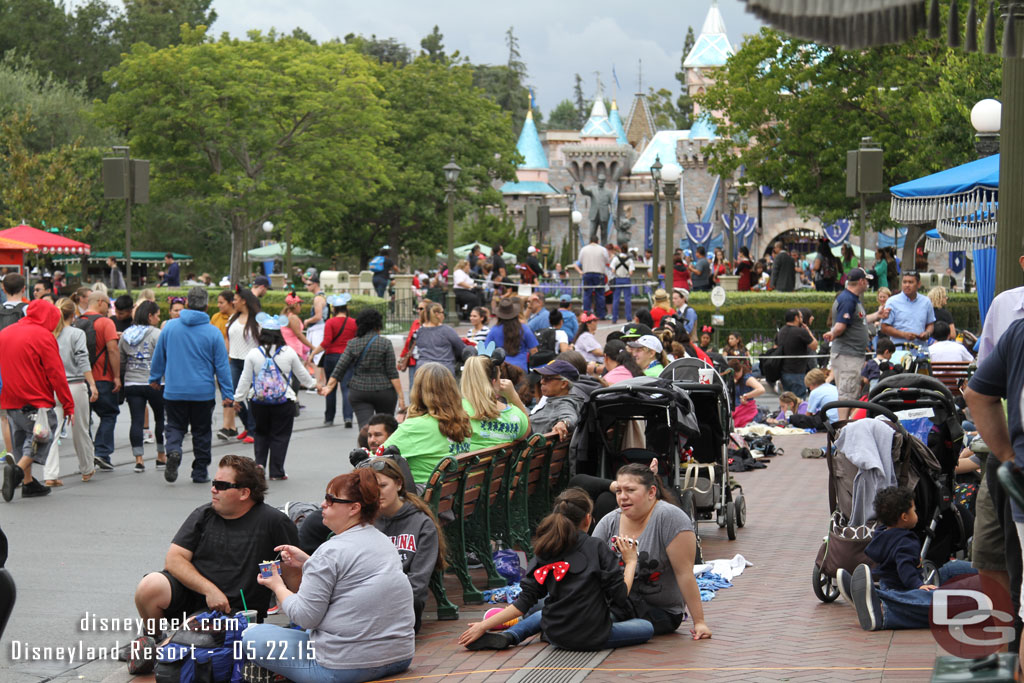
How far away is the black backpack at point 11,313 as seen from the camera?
14.0 metres

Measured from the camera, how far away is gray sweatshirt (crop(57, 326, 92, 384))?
12.1 metres

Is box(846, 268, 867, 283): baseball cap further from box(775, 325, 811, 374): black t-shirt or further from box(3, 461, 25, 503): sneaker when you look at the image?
box(3, 461, 25, 503): sneaker

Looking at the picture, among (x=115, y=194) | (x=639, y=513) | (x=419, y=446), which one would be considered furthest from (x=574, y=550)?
(x=115, y=194)

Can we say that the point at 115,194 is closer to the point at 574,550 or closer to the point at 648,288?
the point at 574,550

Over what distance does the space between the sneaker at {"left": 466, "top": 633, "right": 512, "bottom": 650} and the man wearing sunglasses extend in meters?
0.97

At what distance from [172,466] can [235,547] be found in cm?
569

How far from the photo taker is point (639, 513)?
6.98 m

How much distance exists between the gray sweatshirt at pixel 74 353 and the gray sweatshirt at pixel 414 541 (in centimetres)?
616

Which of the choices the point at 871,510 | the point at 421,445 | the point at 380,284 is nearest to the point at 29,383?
the point at 421,445

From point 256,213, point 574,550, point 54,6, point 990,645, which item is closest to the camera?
point 990,645

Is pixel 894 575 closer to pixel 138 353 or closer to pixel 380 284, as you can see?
pixel 138 353

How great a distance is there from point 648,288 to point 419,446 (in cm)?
2475

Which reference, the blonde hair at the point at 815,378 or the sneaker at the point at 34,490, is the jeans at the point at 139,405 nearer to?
the sneaker at the point at 34,490

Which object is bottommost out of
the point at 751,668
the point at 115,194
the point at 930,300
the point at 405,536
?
the point at 751,668
